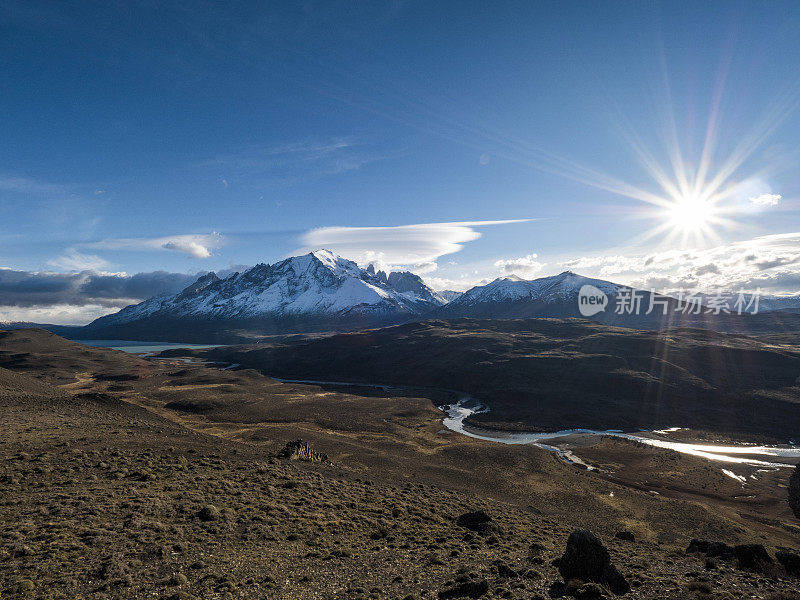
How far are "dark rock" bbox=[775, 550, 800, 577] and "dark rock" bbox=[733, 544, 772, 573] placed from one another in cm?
64

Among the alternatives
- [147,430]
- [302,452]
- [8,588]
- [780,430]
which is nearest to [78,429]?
[147,430]

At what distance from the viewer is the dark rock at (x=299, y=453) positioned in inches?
1813

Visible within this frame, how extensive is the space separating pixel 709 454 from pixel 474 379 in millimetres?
78383

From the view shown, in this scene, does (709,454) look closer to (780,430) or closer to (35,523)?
(780,430)

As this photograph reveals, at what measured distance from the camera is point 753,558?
2294 cm

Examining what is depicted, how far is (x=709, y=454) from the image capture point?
7662cm

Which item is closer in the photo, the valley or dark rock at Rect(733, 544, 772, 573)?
the valley

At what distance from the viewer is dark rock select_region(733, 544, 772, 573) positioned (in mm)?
22497

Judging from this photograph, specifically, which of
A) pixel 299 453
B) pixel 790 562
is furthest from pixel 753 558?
pixel 299 453

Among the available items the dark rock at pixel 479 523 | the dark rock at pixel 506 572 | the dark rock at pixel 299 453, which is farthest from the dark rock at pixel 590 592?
the dark rock at pixel 299 453

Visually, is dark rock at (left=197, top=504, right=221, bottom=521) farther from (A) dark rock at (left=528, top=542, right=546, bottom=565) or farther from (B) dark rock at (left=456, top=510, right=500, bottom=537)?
(A) dark rock at (left=528, top=542, right=546, bottom=565)

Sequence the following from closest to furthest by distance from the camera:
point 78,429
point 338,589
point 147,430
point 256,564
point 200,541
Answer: point 338,589, point 256,564, point 200,541, point 78,429, point 147,430

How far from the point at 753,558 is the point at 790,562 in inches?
66.8

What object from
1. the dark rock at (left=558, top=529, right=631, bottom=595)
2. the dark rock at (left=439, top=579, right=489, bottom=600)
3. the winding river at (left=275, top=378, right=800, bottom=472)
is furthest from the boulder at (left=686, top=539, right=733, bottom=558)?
the winding river at (left=275, top=378, right=800, bottom=472)
